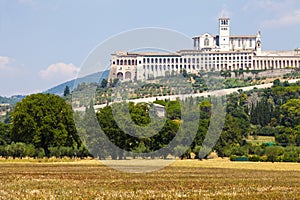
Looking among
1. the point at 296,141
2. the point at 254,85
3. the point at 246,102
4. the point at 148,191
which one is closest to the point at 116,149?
the point at 296,141

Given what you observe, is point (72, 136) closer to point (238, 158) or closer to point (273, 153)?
point (238, 158)

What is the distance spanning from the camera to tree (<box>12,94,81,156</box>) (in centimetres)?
7188

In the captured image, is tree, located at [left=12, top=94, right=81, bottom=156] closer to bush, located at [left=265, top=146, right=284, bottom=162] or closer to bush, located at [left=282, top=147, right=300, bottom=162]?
bush, located at [left=265, top=146, right=284, bottom=162]

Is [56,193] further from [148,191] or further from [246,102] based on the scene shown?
[246,102]

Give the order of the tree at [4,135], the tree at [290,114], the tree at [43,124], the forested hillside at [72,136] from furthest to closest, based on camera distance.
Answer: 1. the tree at [290,114]
2. the tree at [4,135]
3. the tree at [43,124]
4. the forested hillside at [72,136]

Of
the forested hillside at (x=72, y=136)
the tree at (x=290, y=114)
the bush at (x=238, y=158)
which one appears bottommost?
the bush at (x=238, y=158)

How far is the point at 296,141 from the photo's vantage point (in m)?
100

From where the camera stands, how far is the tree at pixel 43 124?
7188cm

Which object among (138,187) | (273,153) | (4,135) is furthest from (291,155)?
(138,187)

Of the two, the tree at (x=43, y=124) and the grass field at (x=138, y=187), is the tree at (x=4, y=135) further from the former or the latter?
the grass field at (x=138, y=187)

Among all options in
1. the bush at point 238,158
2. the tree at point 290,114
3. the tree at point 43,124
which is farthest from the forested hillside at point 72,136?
the tree at point 290,114

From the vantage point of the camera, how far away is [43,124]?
71812 millimetres

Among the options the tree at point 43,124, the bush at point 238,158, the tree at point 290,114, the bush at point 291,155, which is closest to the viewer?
the tree at point 43,124

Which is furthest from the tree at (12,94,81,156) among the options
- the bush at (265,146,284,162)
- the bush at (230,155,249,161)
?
the bush at (265,146,284,162)
